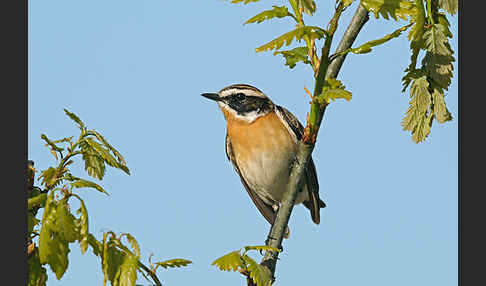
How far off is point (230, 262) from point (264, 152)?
5.29 m

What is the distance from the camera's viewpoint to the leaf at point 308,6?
3.43 meters

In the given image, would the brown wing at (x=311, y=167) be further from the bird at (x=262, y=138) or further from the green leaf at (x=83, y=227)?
the green leaf at (x=83, y=227)

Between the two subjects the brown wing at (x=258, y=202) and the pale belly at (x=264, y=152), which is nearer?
the pale belly at (x=264, y=152)

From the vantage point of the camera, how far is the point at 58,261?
3.22 metres

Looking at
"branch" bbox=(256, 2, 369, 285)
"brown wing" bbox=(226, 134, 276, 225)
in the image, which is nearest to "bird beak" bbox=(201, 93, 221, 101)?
"brown wing" bbox=(226, 134, 276, 225)

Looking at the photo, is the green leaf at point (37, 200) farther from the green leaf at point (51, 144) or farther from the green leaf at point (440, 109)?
the green leaf at point (440, 109)

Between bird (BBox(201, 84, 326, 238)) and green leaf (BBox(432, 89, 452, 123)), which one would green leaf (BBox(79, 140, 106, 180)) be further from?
bird (BBox(201, 84, 326, 238))

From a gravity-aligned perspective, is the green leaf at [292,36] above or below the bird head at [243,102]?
below

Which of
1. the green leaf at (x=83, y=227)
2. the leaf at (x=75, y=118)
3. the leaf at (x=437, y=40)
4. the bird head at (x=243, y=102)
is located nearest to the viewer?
the green leaf at (x=83, y=227)

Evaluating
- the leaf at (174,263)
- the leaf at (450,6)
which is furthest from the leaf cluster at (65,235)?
the leaf at (450,6)

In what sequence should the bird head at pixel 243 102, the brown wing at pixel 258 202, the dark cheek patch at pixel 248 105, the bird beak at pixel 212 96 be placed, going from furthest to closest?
the brown wing at pixel 258 202 < the dark cheek patch at pixel 248 105 < the bird head at pixel 243 102 < the bird beak at pixel 212 96

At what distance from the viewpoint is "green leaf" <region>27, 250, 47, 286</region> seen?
3473mm

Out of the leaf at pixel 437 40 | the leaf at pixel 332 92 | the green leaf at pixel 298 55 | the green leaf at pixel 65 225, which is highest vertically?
the leaf at pixel 437 40

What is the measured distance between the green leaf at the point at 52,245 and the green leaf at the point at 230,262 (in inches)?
34.5
